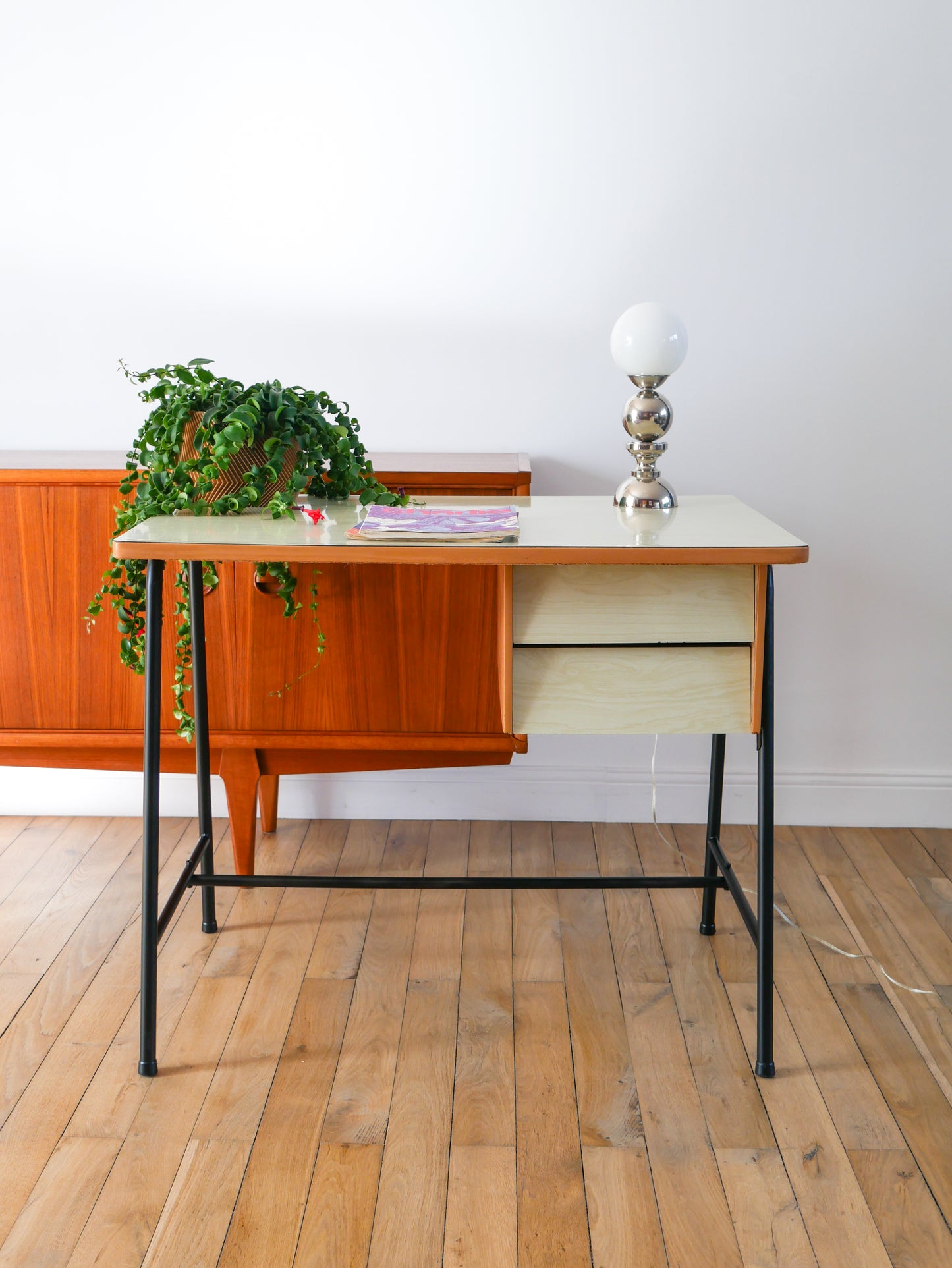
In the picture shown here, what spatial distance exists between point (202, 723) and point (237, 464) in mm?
530

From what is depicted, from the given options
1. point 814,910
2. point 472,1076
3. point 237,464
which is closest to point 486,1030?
point 472,1076

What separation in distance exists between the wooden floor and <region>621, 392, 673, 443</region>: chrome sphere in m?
0.98

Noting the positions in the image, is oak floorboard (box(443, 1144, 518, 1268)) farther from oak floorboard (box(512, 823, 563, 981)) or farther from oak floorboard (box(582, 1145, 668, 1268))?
oak floorboard (box(512, 823, 563, 981))

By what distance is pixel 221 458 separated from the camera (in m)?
1.75

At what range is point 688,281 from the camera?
2449 mm

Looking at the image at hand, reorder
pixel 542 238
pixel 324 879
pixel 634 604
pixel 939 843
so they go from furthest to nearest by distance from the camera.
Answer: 1. pixel 939 843
2. pixel 542 238
3. pixel 324 879
4. pixel 634 604

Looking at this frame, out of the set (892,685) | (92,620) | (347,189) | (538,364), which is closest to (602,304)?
(538,364)

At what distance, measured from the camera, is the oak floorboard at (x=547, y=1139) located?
1.36 m

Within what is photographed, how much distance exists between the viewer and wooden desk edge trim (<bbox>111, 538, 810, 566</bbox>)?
1.50 meters

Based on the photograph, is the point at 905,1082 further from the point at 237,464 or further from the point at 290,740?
the point at 237,464

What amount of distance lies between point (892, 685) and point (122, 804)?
195 centimetres

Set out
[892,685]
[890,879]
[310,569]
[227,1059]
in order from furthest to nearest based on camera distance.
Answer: [892,685]
[890,879]
[310,569]
[227,1059]

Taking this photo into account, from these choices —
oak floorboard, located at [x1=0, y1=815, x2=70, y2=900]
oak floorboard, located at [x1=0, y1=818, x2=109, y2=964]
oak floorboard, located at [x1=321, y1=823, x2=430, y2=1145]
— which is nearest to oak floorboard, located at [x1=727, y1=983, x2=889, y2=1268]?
oak floorboard, located at [x1=321, y1=823, x2=430, y2=1145]

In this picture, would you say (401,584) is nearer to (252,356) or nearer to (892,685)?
(252,356)
